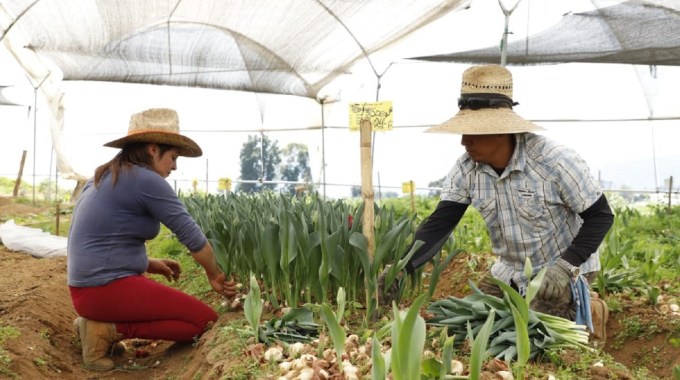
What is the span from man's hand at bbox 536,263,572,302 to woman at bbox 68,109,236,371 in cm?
145

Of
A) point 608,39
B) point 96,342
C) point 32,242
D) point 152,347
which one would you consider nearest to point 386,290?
point 96,342

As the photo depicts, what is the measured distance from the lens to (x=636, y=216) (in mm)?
5746

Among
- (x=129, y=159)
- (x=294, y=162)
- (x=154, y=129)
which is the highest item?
(x=294, y=162)

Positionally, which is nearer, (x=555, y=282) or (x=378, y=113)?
(x=555, y=282)

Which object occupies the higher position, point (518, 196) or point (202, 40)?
point (202, 40)

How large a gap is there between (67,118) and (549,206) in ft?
40.5

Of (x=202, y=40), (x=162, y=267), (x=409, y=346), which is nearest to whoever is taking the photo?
(x=409, y=346)

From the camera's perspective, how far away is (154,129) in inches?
114

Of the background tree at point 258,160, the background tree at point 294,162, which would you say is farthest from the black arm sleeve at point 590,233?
the background tree at point 294,162

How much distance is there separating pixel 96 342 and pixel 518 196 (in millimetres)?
2005

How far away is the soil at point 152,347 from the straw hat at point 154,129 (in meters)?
0.86

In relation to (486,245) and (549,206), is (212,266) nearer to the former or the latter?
(549,206)

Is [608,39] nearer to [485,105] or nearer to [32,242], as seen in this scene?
[485,105]

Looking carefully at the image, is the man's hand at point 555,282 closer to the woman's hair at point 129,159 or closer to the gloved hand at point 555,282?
the gloved hand at point 555,282
